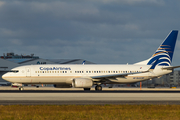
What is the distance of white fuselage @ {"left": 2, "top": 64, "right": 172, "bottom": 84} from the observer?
47.9 metres

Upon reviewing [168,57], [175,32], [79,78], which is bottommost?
[79,78]

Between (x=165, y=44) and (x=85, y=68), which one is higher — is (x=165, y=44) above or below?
above

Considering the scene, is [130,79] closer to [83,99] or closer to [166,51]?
[166,51]

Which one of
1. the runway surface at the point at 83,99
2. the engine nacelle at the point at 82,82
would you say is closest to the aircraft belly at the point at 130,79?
the engine nacelle at the point at 82,82

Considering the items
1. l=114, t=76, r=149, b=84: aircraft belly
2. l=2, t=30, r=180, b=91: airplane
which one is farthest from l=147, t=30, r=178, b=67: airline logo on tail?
l=114, t=76, r=149, b=84: aircraft belly

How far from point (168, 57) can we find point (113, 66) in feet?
37.5

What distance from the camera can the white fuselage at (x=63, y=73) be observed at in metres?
47.9

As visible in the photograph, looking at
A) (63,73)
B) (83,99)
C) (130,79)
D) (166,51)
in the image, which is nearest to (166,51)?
(166,51)

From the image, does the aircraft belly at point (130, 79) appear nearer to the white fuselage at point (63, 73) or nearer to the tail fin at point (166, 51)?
the white fuselage at point (63, 73)

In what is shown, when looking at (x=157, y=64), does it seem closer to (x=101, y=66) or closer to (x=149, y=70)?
(x=149, y=70)

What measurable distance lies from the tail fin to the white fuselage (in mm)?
3897

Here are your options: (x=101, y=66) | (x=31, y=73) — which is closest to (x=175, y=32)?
(x=101, y=66)

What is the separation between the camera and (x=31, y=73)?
4784 cm

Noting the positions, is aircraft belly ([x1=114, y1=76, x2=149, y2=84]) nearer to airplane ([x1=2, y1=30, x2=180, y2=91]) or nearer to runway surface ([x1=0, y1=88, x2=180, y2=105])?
airplane ([x1=2, y1=30, x2=180, y2=91])
